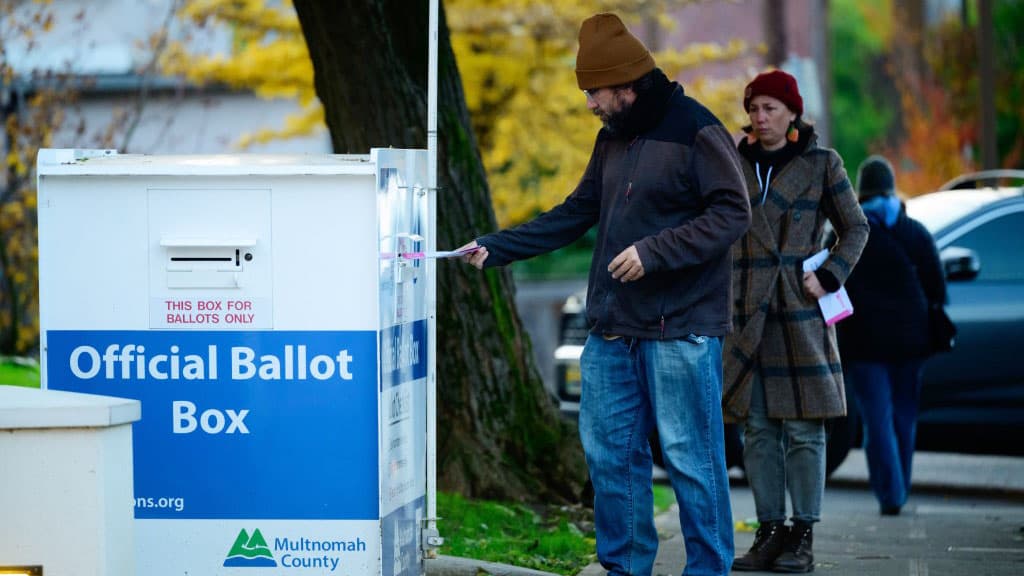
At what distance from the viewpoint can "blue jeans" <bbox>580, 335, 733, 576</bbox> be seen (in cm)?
551

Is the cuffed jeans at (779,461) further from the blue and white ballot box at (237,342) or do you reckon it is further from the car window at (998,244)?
the car window at (998,244)

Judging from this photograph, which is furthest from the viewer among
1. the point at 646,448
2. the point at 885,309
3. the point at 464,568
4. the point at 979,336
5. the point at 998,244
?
the point at 998,244

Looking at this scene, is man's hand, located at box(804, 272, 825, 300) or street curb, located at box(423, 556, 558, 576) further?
man's hand, located at box(804, 272, 825, 300)

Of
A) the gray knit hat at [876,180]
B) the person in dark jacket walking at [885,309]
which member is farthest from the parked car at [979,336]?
the gray knit hat at [876,180]

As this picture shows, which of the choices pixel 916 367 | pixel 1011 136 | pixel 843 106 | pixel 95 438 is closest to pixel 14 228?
pixel 916 367

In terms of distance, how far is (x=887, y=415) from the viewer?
8781 mm

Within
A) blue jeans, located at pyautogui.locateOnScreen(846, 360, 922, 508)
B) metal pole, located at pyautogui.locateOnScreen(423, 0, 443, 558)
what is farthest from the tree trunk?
metal pole, located at pyautogui.locateOnScreen(423, 0, 443, 558)

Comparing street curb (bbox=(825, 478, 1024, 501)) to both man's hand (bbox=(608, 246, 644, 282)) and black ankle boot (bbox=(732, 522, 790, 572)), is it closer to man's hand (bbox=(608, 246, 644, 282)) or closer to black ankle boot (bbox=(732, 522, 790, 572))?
black ankle boot (bbox=(732, 522, 790, 572))

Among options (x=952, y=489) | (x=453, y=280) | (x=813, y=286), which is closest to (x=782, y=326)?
(x=813, y=286)

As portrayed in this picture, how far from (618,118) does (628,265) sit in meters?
0.57

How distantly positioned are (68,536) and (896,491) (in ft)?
18.8

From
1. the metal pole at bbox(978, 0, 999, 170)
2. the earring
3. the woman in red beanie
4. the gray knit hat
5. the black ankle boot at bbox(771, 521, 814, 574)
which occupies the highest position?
the metal pole at bbox(978, 0, 999, 170)

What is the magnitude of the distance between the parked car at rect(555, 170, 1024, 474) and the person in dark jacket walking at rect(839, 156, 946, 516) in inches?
29.0

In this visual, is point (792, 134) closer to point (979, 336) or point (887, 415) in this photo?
point (887, 415)
